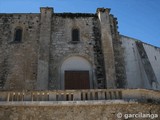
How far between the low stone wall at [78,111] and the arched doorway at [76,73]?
604 centimetres

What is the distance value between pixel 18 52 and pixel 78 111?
913 cm

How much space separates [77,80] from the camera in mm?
20750

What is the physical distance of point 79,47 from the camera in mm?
21875

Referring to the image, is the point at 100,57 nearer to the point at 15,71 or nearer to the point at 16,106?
the point at 15,71

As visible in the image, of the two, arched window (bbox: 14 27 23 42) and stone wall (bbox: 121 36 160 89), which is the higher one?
arched window (bbox: 14 27 23 42)

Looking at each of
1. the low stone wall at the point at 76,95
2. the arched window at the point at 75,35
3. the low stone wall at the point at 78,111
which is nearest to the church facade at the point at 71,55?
the arched window at the point at 75,35

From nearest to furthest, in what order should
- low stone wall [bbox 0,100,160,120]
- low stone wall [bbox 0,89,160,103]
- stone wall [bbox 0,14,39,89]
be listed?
low stone wall [bbox 0,100,160,120] → low stone wall [bbox 0,89,160,103] → stone wall [bbox 0,14,39,89]

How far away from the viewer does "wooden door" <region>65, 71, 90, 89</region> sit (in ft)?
67.3

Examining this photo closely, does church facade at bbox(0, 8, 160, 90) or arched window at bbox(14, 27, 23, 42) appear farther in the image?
arched window at bbox(14, 27, 23, 42)

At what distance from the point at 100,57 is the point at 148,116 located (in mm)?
8038

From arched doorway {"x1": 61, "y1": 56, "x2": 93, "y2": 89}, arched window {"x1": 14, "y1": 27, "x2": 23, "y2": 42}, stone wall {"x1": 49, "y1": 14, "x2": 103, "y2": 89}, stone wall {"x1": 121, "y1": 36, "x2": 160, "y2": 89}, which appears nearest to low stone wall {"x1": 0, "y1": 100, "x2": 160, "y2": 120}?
stone wall {"x1": 49, "y1": 14, "x2": 103, "y2": 89}

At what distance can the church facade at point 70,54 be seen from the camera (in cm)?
2050

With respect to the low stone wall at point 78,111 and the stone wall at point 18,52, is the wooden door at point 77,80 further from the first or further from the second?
the low stone wall at point 78,111

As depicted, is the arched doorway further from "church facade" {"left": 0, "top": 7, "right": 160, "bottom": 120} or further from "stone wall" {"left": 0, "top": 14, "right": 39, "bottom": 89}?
"stone wall" {"left": 0, "top": 14, "right": 39, "bottom": 89}
